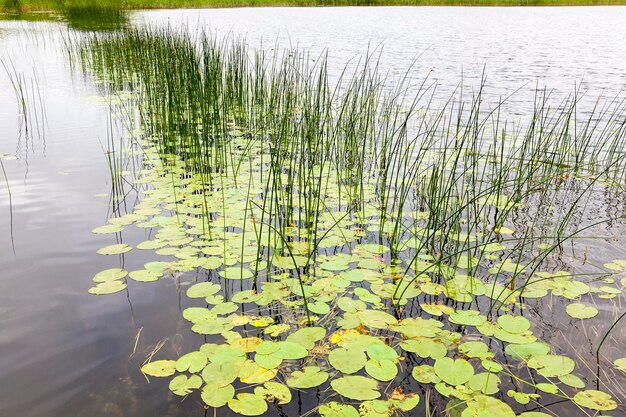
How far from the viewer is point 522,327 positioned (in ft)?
6.17

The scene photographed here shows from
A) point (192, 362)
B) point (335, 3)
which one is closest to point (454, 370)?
point (192, 362)

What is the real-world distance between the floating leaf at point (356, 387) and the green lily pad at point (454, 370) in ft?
0.79

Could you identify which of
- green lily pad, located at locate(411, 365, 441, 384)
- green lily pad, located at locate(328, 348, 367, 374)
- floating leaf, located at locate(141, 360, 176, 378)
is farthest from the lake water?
green lily pad, located at locate(411, 365, 441, 384)

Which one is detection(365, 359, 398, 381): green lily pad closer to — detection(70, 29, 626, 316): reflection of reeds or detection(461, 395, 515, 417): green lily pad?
detection(461, 395, 515, 417): green lily pad

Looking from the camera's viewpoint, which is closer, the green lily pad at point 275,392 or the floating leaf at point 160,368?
the green lily pad at point 275,392

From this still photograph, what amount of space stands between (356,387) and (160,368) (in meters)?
0.70

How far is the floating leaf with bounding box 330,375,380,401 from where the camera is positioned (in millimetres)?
1498

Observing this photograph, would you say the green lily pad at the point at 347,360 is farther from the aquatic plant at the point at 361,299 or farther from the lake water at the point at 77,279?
the lake water at the point at 77,279

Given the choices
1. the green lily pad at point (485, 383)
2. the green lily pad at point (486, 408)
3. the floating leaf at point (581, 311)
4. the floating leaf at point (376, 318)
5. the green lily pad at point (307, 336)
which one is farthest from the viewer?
the floating leaf at point (581, 311)

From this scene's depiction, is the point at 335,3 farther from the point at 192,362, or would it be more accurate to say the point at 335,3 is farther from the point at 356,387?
the point at 356,387

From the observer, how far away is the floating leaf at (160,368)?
164cm

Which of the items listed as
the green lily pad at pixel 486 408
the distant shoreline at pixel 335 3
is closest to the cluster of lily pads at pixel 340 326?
the green lily pad at pixel 486 408

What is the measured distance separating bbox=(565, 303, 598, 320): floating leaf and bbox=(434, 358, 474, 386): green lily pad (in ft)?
2.21

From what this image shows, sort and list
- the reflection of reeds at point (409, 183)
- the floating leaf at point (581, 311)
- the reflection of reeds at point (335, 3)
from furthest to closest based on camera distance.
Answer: the reflection of reeds at point (335, 3) < the reflection of reeds at point (409, 183) < the floating leaf at point (581, 311)
